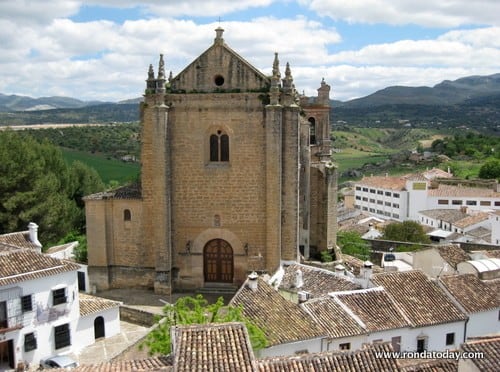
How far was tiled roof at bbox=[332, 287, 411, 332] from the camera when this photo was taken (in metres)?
20.8

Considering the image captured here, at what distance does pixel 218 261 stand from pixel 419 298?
401 inches

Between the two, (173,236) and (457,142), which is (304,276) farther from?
(457,142)

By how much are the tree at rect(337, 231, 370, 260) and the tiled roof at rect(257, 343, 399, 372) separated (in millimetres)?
24003

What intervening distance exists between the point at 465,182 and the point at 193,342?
227 feet

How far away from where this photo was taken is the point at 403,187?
71000 mm

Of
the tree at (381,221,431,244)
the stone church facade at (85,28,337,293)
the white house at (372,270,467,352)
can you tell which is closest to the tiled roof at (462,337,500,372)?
the white house at (372,270,467,352)

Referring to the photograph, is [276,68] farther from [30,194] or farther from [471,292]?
[30,194]

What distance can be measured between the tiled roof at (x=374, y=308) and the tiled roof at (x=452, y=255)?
855cm

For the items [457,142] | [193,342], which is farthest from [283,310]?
[457,142]

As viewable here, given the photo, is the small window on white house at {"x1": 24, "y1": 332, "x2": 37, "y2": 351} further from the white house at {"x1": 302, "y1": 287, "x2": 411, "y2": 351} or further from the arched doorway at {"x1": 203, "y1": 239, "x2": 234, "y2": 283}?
the white house at {"x1": 302, "y1": 287, "x2": 411, "y2": 351}

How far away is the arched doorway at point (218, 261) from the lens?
28.8m

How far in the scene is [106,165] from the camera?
3506 inches

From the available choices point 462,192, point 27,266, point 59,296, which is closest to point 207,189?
point 59,296

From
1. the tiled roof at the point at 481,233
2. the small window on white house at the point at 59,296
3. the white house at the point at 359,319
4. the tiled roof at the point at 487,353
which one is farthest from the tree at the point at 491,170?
the tiled roof at the point at 487,353
